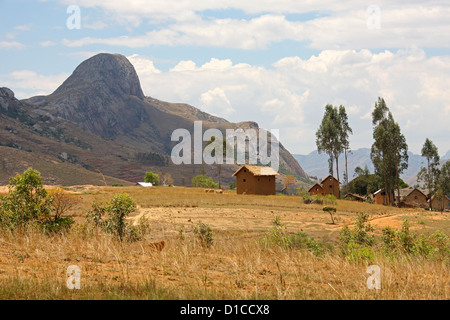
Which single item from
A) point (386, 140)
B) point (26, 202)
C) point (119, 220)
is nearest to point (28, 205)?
point (26, 202)

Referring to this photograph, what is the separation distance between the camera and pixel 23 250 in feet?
32.3

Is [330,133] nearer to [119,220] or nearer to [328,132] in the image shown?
[328,132]

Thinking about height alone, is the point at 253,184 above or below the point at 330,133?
below

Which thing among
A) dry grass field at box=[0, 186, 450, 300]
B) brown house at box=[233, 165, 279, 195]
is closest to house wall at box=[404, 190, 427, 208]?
brown house at box=[233, 165, 279, 195]

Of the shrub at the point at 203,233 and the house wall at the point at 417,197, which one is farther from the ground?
the shrub at the point at 203,233

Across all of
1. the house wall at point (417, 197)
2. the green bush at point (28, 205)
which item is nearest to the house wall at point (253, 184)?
the house wall at point (417, 197)

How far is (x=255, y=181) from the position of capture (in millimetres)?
63219

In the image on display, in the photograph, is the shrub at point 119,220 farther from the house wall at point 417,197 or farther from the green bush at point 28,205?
the house wall at point 417,197

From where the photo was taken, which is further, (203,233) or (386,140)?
(386,140)

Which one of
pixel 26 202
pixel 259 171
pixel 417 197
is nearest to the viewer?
pixel 26 202

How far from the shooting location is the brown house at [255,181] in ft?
207
